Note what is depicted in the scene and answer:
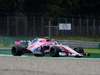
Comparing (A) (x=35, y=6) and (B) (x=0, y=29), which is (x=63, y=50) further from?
(A) (x=35, y=6)

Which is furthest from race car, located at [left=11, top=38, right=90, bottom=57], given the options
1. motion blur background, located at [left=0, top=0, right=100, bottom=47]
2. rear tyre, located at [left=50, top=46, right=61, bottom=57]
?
motion blur background, located at [left=0, top=0, right=100, bottom=47]

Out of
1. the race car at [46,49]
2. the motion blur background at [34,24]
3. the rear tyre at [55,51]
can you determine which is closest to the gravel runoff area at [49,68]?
the rear tyre at [55,51]

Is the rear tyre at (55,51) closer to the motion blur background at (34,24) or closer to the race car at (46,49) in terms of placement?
the race car at (46,49)

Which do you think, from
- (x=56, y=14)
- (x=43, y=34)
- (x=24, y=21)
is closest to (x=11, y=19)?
(x=24, y=21)

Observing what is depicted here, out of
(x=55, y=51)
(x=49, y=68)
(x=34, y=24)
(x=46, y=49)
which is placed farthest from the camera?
(x=34, y=24)

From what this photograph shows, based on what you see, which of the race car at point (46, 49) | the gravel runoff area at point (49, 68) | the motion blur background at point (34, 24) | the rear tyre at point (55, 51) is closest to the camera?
the gravel runoff area at point (49, 68)

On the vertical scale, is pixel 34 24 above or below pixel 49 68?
above

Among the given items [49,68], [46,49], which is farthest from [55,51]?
[49,68]

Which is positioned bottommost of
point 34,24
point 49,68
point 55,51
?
point 49,68

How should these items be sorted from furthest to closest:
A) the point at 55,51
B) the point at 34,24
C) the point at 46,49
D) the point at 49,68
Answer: the point at 34,24, the point at 46,49, the point at 55,51, the point at 49,68

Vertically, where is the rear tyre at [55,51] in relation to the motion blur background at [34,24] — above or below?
below

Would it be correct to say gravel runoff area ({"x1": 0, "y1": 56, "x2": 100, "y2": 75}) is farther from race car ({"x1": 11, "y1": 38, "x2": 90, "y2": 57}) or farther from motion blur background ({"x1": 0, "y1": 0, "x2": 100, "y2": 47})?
motion blur background ({"x1": 0, "y1": 0, "x2": 100, "y2": 47})

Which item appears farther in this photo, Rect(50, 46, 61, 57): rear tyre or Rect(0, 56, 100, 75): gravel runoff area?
Rect(50, 46, 61, 57): rear tyre

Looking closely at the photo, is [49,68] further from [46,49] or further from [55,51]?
[46,49]
